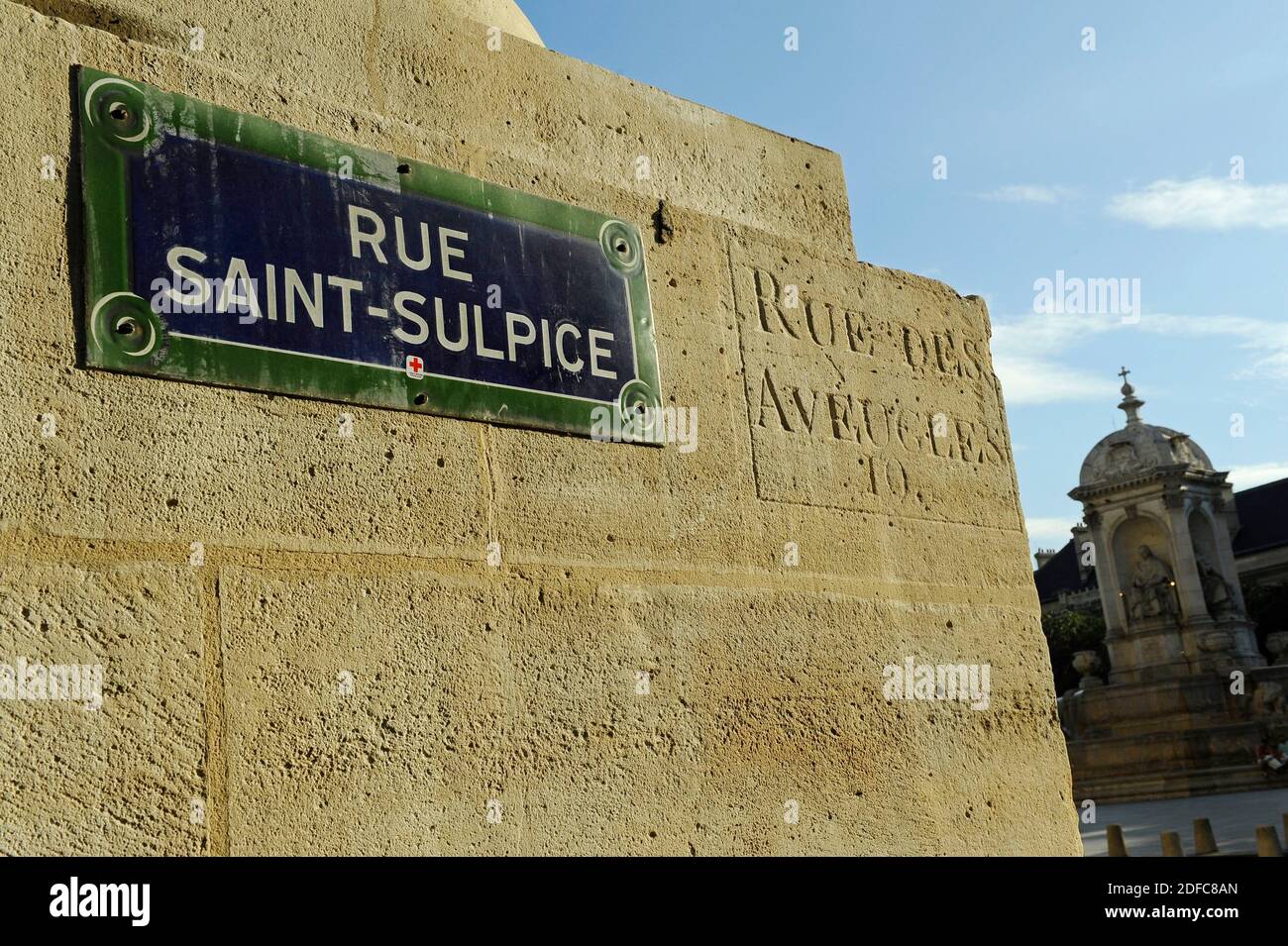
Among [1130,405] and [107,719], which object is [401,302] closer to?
[107,719]

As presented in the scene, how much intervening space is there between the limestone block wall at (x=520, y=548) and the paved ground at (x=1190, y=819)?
7745 mm

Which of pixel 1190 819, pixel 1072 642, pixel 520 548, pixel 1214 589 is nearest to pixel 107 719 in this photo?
pixel 520 548

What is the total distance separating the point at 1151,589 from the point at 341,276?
33.2 metres

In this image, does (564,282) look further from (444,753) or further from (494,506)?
(444,753)

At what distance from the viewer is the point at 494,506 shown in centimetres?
277

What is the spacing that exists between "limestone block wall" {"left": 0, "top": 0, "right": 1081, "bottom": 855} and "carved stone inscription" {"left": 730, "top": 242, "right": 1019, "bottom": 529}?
0.04 ft

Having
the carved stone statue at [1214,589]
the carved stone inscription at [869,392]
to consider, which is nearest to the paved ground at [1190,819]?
the carved stone inscription at [869,392]

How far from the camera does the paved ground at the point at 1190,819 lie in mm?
13156

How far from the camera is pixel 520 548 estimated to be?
277cm

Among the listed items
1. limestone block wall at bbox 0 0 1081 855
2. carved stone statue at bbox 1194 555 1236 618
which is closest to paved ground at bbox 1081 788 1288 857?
limestone block wall at bbox 0 0 1081 855

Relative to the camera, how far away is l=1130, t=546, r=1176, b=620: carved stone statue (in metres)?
32.2
